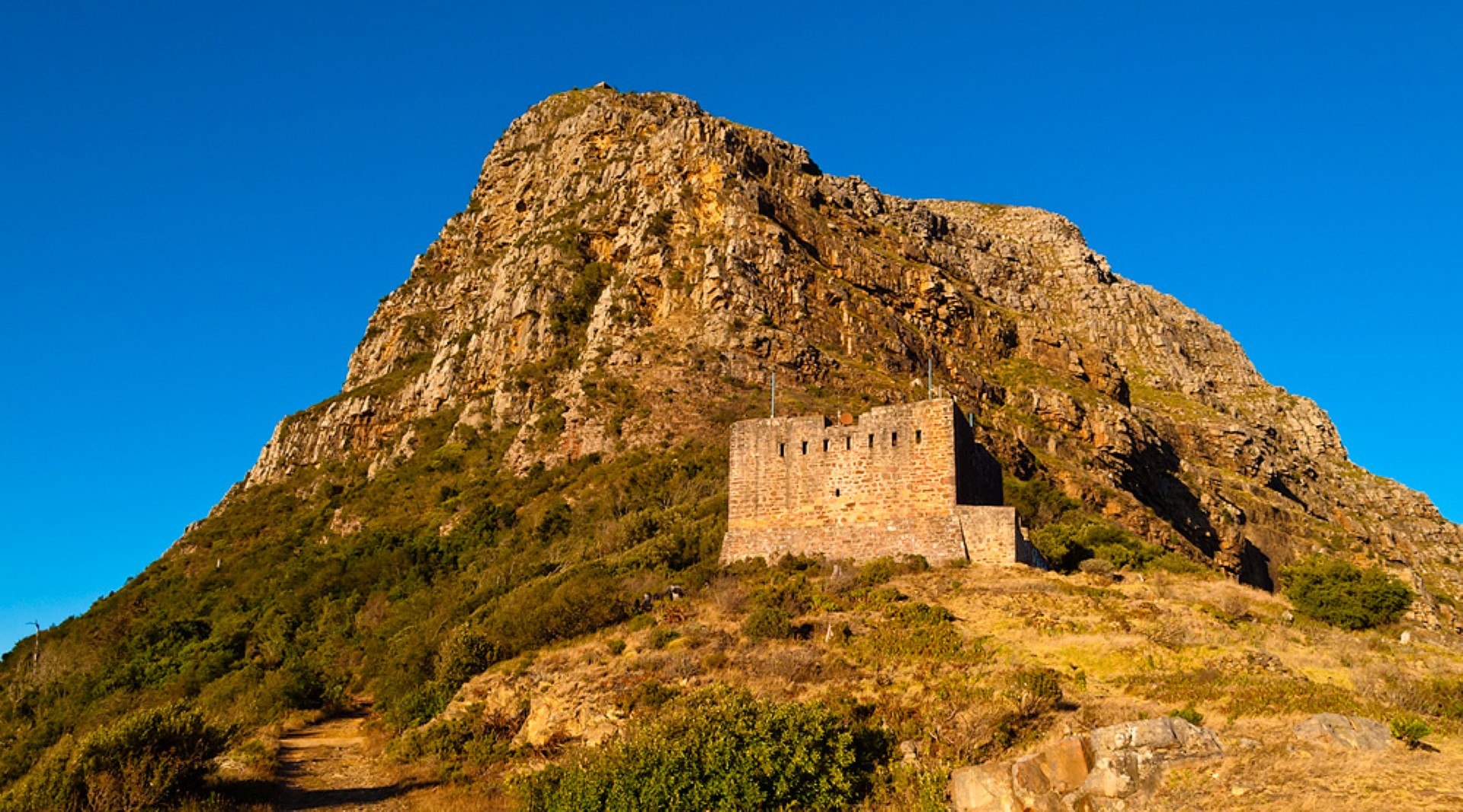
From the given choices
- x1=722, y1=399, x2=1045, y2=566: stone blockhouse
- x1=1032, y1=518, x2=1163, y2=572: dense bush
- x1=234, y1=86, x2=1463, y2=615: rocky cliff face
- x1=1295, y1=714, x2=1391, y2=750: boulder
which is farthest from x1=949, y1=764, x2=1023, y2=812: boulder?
x1=234, y1=86, x2=1463, y2=615: rocky cliff face

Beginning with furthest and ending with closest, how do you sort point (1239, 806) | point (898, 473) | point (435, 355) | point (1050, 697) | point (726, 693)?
point (435, 355) → point (898, 473) → point (726, 693) → point (1050, 697) → point (1239, 806)

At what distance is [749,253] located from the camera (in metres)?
73.9

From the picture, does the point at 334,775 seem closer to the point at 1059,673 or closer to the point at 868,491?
the point at 1059,673

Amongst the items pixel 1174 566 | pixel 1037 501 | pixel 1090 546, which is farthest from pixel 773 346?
pixel 1174 566

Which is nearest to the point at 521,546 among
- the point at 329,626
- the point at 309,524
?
the point at 329,626

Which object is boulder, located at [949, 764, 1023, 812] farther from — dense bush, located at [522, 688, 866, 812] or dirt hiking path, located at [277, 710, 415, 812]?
dirt hiking path, located at [277, 710, 415, 812]

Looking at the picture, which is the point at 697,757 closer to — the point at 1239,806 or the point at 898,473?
the point at 1239,806

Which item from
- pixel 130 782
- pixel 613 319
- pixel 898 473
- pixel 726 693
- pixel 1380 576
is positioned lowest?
pixel 130 782

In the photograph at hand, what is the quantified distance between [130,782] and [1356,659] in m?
22.2

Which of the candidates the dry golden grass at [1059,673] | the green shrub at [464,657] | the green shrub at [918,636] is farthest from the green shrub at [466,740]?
the green shrub at [918,636]

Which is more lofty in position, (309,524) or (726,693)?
(309,524)

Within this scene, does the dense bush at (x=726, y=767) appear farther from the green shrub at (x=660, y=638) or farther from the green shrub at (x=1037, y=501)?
the green shrub at (x=1037, y=501)

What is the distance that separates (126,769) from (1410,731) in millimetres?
19393

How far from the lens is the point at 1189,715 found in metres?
15.4
